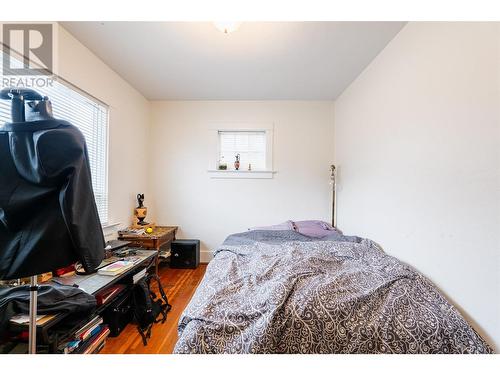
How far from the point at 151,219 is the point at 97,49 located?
7.48 feet

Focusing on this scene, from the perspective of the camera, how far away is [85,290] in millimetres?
1510

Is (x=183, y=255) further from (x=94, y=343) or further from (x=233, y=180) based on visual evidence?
(x=94, y=343)

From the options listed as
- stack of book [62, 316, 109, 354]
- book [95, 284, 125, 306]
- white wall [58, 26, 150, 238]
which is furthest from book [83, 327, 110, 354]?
white wall [58, 26, 150, 238]

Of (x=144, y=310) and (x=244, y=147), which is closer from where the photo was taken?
(x=144, y=310)

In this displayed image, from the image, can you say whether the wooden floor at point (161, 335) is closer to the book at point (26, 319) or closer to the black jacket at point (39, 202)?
the book at point (26, 319)

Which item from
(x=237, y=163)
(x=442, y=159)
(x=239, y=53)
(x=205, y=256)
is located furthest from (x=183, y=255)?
(x=442, y=159)

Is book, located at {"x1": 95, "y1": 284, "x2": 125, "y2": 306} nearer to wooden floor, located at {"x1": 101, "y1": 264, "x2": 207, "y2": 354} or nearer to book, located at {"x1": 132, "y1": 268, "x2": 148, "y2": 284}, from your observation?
book, located at {"x1": 132, "y1": 268, "x2": 148, "y2": 284}

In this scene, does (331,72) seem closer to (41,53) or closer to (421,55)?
(421,55)

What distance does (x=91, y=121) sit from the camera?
2344 mm

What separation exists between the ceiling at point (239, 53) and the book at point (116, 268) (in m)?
2.02

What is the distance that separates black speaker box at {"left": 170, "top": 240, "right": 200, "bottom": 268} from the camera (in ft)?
10.5

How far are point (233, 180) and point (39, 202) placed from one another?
105 inches

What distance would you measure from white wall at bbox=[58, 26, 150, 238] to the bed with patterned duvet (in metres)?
1.96

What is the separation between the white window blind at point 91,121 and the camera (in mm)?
1939
